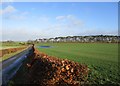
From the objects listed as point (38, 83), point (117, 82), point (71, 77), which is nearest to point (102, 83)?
point (117, 82)

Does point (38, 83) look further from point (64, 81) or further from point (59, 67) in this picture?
point (64, 81)

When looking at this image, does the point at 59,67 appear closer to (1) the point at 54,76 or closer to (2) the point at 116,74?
(1) the point at 54,76

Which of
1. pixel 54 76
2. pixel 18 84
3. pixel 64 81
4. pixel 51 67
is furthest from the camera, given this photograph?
pixel 18 84

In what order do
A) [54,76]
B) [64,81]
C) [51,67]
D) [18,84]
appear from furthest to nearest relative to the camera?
1. [18,84]
2. [51,67]
3. [54,76]
4. [64,81]

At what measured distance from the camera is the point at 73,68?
1570 centimetres

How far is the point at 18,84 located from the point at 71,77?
6.68 metres

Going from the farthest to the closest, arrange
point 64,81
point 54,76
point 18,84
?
point 18,84, point 54,76, point 64,81

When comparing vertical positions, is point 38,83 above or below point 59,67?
below

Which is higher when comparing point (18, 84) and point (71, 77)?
point (71, 77)

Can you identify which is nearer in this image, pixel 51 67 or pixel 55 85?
pixel 55 85

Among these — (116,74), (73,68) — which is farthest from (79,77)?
(116,74)

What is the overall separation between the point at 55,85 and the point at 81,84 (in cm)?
143

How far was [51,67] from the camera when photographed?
54.7 feet

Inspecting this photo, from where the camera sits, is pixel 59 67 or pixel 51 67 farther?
pixel 51 67
